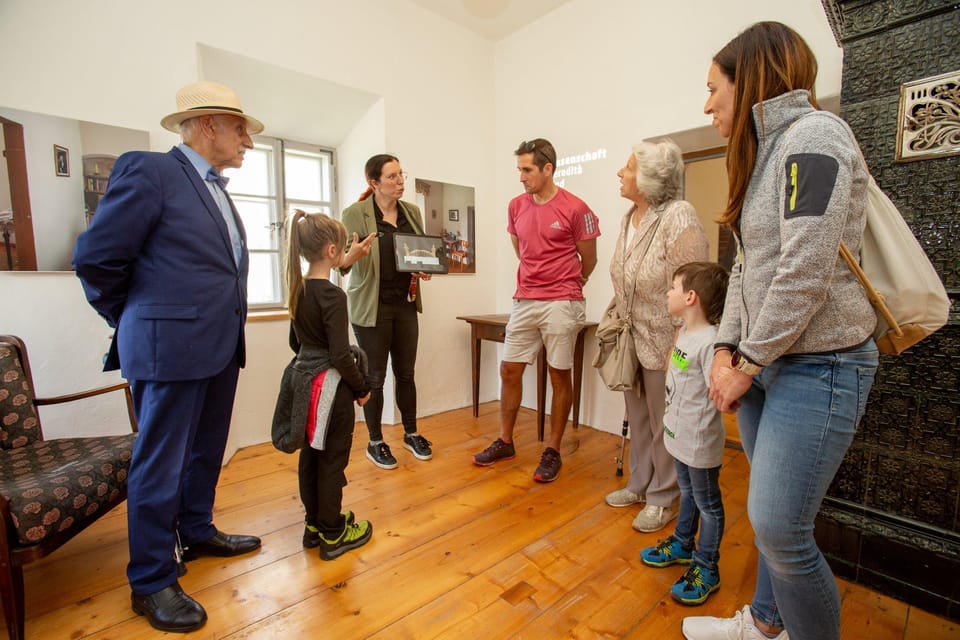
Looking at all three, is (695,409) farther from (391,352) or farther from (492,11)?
(492,11)

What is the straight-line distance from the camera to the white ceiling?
10.5 ft

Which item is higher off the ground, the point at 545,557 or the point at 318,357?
the point at 318,357

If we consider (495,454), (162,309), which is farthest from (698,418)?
(162,309)

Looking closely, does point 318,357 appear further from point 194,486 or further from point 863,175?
point 863,175

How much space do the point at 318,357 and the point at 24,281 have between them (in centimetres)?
156

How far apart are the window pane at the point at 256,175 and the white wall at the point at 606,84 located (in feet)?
5.84

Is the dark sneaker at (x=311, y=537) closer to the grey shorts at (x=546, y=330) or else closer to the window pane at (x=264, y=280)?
the grey shorts at (x=546, y=330)

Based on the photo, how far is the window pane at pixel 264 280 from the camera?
3.40 m

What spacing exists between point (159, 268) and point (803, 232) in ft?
5.54

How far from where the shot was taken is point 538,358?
10.5ft

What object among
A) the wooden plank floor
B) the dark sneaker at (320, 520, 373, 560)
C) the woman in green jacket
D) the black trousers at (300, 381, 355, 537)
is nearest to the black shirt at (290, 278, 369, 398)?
the black trousers at (300, 381, 355, 537)

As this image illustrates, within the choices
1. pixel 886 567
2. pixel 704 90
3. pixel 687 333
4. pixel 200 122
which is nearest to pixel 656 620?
pixel 886 567

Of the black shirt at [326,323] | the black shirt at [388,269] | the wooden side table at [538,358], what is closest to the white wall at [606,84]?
the wooden side table at [538,358]

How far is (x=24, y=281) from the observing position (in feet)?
6.82
